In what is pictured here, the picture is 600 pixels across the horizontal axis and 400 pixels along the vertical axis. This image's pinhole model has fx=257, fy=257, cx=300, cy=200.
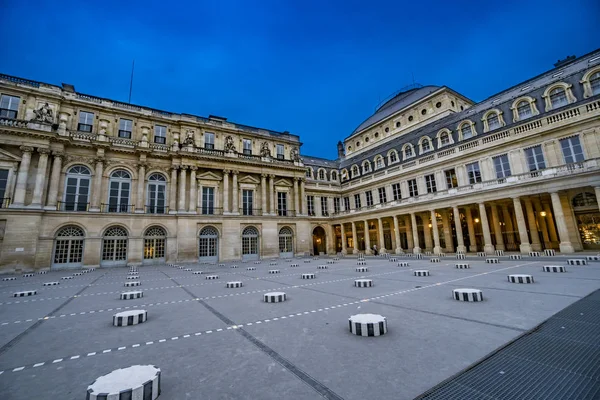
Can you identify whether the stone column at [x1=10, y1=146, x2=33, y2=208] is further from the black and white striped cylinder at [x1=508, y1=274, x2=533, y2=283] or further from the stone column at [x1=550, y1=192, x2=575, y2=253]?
the stone column at [x1=550, y1=192, x2=575, y2=253]

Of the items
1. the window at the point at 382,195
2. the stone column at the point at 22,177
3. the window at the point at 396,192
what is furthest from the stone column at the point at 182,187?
the window at the point at 396,192

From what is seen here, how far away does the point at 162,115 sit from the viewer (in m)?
32.3

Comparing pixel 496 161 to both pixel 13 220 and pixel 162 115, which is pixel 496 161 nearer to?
pixel 162 115

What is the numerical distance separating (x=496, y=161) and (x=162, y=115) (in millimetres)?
38081

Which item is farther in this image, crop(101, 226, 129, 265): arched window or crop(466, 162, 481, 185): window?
crop(466, 162, 481, 185): window

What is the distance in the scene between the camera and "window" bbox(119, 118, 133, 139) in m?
29.9

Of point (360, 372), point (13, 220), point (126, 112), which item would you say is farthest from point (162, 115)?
point (360, 372)

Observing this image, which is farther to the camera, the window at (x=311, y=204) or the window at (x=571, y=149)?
the window at (x=311, y=204)

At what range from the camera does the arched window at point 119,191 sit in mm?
27984

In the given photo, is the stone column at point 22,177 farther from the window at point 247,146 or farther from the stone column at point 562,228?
the stone column at point 562,228

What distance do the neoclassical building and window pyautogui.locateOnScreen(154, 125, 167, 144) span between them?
13cm

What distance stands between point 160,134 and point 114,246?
46.5ft

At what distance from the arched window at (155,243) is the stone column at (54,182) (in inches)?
331

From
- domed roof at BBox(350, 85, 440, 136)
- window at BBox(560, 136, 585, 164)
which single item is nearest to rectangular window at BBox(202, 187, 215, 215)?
domed roof at BBox(350, 85, 440, 136)
